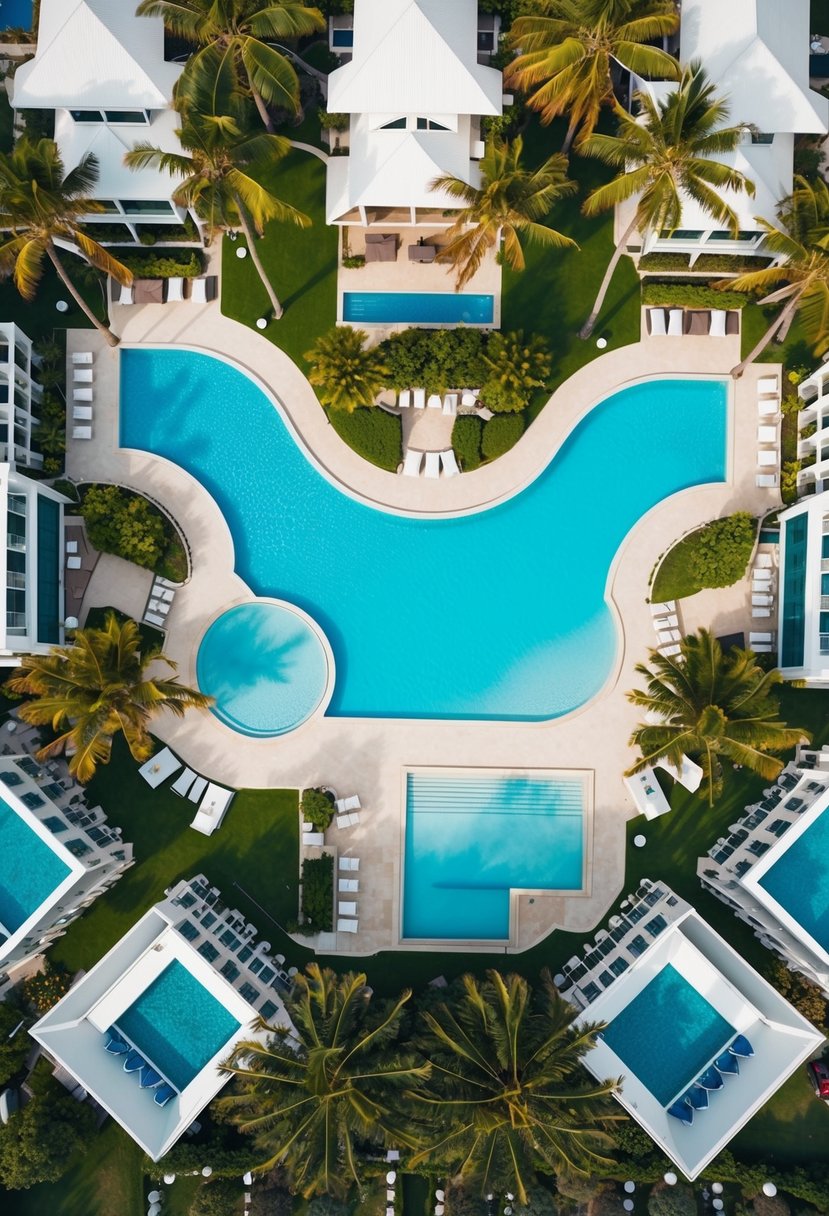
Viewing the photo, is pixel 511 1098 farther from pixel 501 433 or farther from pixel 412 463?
pixel 501 433

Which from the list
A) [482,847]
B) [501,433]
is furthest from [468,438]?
[482,847]

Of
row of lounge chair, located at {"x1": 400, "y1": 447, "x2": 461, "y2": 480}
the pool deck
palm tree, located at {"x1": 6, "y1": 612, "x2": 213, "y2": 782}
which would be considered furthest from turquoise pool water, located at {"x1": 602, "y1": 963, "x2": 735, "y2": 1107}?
row of lounge chair, located at {"x1": 400, "y1": 447, "x2": 461, "y2": 480}

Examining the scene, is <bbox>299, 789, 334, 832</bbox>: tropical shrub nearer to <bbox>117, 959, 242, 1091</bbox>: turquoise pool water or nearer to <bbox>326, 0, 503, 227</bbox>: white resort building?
<bbox>117, 959, 242, 1091</bbox>: turquoise pool water

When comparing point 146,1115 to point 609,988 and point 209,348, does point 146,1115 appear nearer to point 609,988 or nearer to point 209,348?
point 609,988

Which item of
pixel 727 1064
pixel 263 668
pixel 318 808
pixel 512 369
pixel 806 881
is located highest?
pixel 512 369

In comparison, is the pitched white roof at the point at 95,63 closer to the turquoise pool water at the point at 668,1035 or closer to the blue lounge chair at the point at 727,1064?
the turquoise pool water at the point at 668,1035

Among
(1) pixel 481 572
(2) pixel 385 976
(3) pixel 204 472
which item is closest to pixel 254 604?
(3) pixel 204 472
